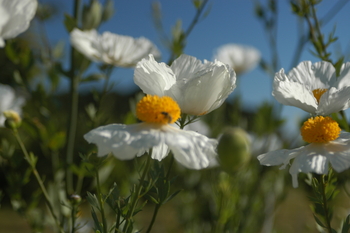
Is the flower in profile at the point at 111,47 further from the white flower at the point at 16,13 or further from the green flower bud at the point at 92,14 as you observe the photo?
the white flower at the point at 16,13

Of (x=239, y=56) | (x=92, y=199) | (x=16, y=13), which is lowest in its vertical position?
(x=239, y=56)

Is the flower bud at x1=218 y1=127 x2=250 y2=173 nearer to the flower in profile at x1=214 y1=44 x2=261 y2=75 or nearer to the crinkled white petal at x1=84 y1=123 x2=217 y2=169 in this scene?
the crinkled white petal at x1=84 y1=123 x2=217 y2=169

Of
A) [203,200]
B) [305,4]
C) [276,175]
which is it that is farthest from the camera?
[203,200]

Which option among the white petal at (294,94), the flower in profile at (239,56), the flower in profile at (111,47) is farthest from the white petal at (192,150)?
the flower in profile at (239,56)

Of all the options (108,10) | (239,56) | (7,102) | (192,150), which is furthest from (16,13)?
(239,56)

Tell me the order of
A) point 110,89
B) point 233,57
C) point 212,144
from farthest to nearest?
point 233,57, point 110,89, point 212,144

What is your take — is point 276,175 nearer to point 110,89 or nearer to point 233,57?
point 110,89

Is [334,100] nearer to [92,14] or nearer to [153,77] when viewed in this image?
[153,77]

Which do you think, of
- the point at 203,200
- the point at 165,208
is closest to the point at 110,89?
the point at 203,200

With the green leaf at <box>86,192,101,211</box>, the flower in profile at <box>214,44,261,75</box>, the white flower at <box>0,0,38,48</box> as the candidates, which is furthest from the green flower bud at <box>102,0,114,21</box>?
the flower in profile at <box>214,44,261,75</box>
